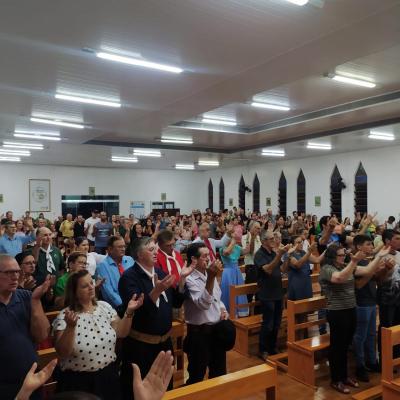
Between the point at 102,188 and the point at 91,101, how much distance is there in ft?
40.9

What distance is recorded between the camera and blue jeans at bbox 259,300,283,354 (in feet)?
14.0

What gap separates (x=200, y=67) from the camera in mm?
4898

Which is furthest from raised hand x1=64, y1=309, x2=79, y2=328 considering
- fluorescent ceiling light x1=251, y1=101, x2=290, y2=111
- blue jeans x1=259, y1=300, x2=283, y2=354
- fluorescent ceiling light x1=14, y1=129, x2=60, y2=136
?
fluorescent ceiling light x1=14, y1=129, x2=60, y2=136

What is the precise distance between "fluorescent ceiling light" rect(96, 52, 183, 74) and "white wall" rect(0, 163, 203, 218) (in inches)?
542

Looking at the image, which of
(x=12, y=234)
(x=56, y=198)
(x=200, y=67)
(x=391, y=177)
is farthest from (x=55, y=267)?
(x=56, y=198)

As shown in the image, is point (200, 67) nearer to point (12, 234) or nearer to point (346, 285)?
point (346, 285)

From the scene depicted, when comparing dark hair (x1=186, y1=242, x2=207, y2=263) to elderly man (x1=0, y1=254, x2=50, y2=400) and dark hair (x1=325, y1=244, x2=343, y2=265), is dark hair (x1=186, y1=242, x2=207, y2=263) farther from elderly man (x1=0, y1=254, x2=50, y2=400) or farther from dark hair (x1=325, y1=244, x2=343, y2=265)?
dark hair (x1=325, y1=244, x2=343, y2=265)

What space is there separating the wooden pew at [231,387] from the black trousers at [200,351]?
711 millimetres

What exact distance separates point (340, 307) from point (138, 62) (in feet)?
12.0

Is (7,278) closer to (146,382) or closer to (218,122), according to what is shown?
(146,382)

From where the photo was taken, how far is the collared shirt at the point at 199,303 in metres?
2.89

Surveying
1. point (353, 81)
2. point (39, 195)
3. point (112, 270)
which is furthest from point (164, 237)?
point (39, 195)

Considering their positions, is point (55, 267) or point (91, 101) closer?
point (55, 267)

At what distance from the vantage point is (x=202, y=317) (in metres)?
2.93
